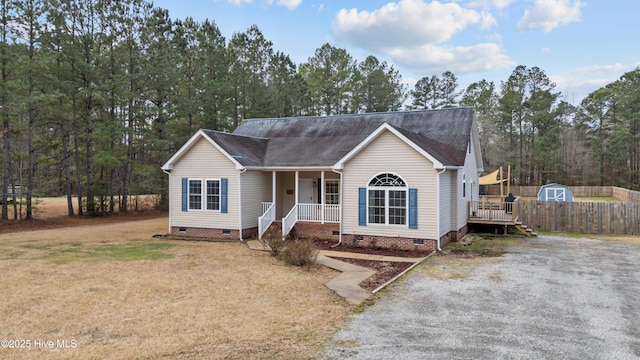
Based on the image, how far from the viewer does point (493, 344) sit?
603cm

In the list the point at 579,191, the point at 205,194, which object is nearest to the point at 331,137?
the point at 205,194

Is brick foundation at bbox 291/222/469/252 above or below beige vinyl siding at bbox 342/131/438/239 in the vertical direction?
below

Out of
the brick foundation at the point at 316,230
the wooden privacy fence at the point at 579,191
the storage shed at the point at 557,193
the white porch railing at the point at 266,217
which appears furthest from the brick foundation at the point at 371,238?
the wooden privacy fence at the point at 579,191

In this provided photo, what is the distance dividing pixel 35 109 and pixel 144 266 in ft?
49.3

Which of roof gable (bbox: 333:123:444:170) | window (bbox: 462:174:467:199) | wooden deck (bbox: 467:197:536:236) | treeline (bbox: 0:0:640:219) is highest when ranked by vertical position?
treeline (bbox: 0:0:640:219)

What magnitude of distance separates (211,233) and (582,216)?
16884mm

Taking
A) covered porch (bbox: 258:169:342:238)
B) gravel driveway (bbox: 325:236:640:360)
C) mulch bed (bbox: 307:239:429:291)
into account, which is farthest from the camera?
covered porch (bbox: 258:169:342:238)

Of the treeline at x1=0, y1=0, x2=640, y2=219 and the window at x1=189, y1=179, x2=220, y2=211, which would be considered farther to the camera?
the treeline at x1=0, y1=0, x2=640, y2=219

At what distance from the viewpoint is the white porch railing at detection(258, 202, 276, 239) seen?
16297 millimetres

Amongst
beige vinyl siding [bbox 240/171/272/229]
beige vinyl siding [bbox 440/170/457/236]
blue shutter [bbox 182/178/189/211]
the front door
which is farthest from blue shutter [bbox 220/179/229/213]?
beige vinyl siding [bbox 440/170/457/236]

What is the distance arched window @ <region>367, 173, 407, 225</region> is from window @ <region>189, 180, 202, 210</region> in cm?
735

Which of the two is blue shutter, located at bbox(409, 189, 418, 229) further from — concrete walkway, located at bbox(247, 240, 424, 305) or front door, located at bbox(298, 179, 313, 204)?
front door, located at bbox(298, 179, 313, 204)

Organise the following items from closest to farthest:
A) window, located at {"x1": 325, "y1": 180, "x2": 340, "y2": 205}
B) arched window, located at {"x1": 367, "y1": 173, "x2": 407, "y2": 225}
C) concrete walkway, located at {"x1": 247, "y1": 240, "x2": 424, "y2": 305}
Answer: concrete walkway, located at {"x1": 247, "y1": 240, "x2": 424, "y2": 305}, arched window, located at {"x1": 367, "y1": 173, "x2": 407, "y2": 225}, window, located at {"x1": 325, "y1": 180, "x2": 340, "y2": 205}

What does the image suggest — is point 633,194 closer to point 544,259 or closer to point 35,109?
point 544,259
